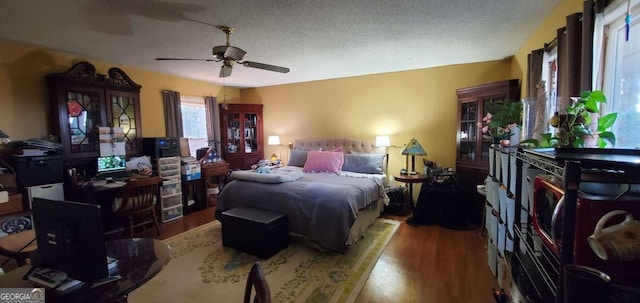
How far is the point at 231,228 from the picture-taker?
9.87 feet

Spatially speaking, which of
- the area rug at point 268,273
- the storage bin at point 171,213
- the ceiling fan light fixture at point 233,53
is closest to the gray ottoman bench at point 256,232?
the area rug at point 268,273

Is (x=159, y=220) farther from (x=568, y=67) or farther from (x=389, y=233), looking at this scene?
(x=568, y=67)

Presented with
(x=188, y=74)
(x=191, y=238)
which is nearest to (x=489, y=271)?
(x=191, y=238)

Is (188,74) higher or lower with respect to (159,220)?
higher

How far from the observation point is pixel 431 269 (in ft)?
8.44

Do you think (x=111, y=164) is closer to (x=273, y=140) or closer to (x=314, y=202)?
(x=273, y=140)

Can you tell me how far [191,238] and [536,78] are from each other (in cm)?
415

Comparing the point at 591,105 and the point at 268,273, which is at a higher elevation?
the point at 591,105

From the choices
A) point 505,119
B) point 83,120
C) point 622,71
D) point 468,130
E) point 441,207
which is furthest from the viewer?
point 468,130

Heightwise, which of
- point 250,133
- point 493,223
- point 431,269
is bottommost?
point 431,269

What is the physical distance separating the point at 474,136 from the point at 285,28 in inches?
114

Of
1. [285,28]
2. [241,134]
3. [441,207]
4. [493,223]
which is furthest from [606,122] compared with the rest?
[241,134]

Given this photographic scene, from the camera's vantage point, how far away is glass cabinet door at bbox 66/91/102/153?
11.2 feet

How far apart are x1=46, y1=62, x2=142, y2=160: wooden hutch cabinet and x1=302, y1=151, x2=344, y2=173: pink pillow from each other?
2630mm
